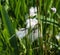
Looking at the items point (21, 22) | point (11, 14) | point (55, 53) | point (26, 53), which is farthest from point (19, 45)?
point (11, 14)

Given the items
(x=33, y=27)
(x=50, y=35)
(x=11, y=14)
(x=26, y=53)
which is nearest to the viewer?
(x=33, y=27)

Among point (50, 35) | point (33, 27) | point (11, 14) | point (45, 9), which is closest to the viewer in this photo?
point (33, 27)

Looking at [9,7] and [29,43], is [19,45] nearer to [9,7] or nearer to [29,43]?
[29,43]

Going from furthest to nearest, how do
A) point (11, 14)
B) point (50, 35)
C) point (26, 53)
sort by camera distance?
1. point (11, 14)
2. point (50, 35)
3. point (26, 53)

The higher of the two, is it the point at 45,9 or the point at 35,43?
the point at 45,9

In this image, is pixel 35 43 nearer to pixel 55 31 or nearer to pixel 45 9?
pixel 55 31

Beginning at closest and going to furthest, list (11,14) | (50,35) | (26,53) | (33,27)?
(33,27) → (26,53) → (50,35) → (11,14)

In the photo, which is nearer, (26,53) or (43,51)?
(43,51)

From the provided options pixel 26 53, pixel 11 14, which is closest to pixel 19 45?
pixel 26 53

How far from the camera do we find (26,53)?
40.9 inches

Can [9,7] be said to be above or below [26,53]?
above

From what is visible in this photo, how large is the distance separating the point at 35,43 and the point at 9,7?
1.84ft

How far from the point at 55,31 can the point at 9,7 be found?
1.52 feet

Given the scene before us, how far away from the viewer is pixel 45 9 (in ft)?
4.48
